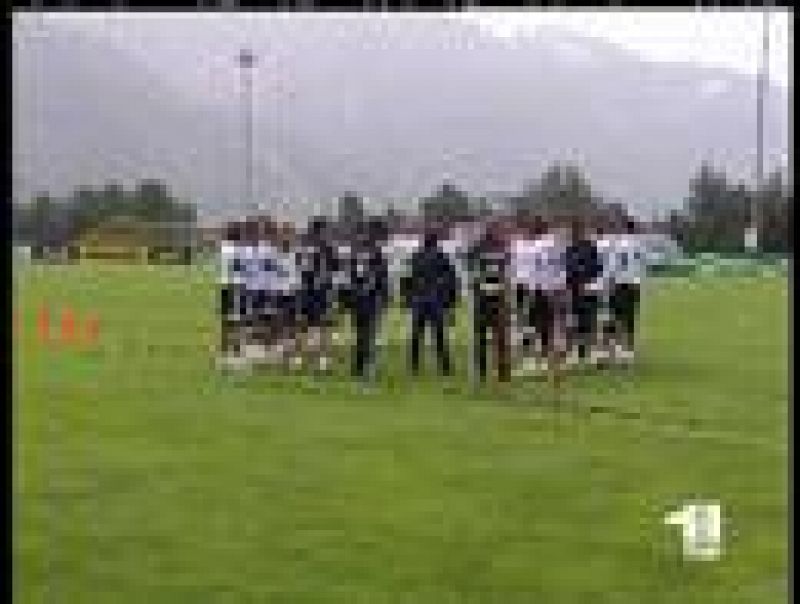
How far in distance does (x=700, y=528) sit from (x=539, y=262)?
936 centimetres

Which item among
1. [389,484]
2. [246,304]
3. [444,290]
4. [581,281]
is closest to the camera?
[389,484]

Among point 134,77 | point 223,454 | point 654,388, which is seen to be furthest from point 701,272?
point 134,77

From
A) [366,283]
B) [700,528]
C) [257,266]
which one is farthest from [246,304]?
[700,528]

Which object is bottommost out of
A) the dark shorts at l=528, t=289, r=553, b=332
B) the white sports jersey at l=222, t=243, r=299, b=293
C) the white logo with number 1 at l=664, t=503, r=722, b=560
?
the white logo with number 1 at l=664, t=503, r=722, b=560

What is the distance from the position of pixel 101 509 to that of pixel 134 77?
185170mm

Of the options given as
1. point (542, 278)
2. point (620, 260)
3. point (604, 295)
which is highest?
point (620, 260)

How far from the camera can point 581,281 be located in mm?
21297

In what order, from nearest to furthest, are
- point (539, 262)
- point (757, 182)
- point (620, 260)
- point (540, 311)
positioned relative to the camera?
point (539, 262) → point (540, 311) → point (620, 260) → point (757, 182)

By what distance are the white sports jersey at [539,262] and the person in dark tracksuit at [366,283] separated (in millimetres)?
1728

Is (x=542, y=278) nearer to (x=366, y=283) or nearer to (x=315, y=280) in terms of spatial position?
(x=366, y=283)

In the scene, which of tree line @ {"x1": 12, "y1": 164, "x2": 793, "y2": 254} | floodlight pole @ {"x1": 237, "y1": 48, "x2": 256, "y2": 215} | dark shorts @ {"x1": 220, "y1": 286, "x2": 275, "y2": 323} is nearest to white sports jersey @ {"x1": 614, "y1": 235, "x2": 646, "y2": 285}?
dark shorts @ {"x1": 220, "y1": 286, "x2": 275, "y2": 323}

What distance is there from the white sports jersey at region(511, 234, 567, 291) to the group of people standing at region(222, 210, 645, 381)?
12 mm

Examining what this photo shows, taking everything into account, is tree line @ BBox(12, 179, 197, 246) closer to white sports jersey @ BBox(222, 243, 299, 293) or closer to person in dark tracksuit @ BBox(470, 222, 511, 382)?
white sports jersey @ BBox(222, 243, 299, 293)

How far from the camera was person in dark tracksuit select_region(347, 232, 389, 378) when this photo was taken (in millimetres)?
21078
